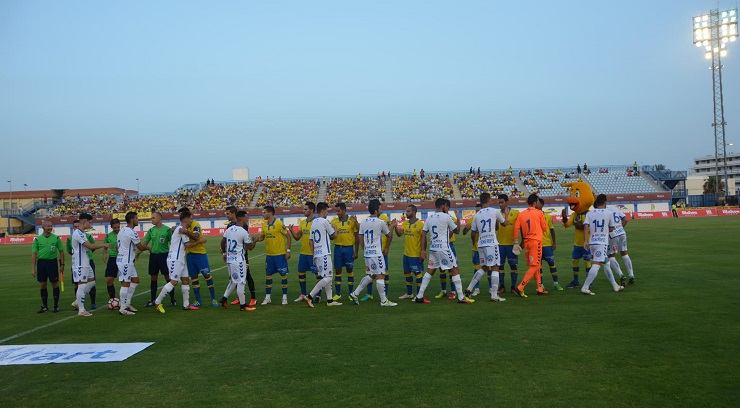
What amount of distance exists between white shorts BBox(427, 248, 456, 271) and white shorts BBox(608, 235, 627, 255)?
4.15 m

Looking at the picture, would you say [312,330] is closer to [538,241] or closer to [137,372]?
[137,372]

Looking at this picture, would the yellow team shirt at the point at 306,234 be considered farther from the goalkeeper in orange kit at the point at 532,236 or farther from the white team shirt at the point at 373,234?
the goalkeeper in orange kit at the point at 532,236

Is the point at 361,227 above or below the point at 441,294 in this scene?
above

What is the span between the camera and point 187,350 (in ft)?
26.2

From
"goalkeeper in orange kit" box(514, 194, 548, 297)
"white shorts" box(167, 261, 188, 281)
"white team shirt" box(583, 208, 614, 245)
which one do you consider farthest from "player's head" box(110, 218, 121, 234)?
"white team shirt" box(583, 208, 614, 245)

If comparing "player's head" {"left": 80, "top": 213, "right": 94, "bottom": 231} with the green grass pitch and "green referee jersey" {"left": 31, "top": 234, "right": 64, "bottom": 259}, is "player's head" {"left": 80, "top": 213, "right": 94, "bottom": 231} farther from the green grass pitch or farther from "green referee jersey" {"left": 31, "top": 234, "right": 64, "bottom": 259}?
the green grass pitch

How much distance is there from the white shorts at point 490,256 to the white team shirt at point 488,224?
9 cm

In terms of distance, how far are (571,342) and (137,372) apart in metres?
5.91

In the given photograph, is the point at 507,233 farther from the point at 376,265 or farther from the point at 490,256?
the point at 376,265

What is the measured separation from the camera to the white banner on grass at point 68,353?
765 centimetres

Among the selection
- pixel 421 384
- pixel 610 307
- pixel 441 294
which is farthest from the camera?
pixel 441 294

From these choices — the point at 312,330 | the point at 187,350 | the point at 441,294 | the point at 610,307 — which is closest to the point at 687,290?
the point at 610,307

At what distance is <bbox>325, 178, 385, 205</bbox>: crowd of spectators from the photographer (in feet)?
213

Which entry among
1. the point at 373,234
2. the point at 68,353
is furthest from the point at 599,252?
the point at 68,353
